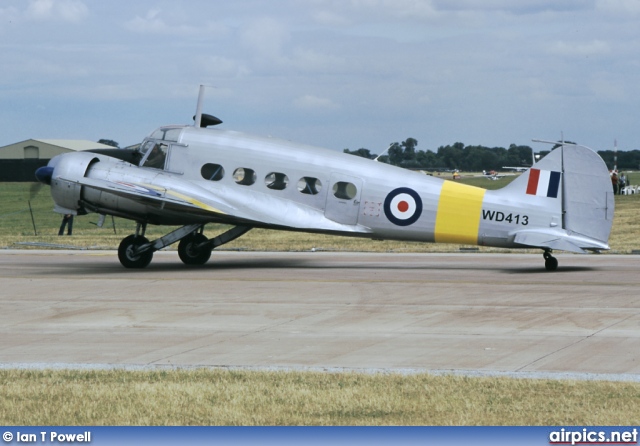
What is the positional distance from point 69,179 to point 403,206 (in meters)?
7.80

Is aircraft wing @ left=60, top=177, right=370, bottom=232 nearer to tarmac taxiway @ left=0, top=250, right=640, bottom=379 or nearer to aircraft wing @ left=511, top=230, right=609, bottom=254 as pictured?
tarmac taxiway @ left=0, top=250, right=640, bottom=379

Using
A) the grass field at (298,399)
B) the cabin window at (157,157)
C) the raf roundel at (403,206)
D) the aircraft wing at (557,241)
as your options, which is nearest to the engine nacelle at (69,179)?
the cabin window at (157,157)

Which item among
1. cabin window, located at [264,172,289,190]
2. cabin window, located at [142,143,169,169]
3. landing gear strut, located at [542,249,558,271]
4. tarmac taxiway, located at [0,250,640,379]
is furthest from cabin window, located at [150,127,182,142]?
landing gear strut, located at [542,249,558,271]

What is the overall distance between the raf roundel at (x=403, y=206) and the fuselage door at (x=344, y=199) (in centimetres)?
75

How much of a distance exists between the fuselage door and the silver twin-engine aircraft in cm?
2

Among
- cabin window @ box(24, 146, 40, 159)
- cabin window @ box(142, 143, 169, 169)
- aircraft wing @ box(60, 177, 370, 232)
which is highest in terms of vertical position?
cabin window @ box(142, 143, 169, 169)

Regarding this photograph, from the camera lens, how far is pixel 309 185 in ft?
79.5

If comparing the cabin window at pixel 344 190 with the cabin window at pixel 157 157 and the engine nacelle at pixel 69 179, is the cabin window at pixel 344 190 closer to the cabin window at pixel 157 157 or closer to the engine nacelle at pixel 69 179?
the cabin window at pixel 157 157

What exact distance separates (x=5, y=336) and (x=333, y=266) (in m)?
12.0

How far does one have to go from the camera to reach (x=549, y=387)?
10922 millimetres

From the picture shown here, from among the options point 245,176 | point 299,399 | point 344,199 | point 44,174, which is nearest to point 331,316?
point 299,399

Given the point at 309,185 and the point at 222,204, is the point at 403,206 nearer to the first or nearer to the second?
the point at 309,185

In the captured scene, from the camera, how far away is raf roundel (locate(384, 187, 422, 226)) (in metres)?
23.4

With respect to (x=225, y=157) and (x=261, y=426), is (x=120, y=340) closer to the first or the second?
(x=261, y=426)
